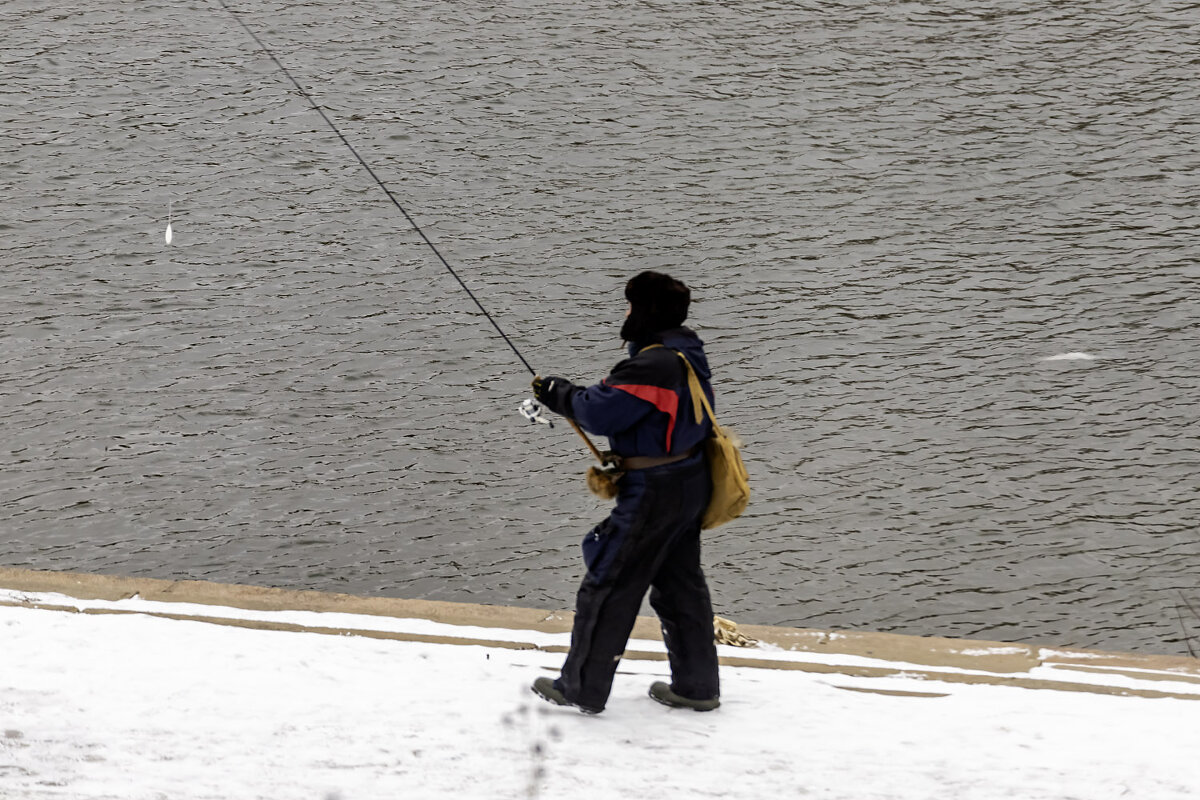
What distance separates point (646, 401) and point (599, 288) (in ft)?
19.8

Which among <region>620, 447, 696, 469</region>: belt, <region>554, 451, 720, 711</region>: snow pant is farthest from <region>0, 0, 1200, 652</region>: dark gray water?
<region>620, 447, 696, 469</region>: belt

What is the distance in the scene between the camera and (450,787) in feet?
12.9

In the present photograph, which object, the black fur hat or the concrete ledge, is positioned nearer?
the black fur hat

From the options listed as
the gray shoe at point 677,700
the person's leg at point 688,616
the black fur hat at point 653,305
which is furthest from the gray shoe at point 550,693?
the black fur hat at point 653,305

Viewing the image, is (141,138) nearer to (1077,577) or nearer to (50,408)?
(50,408)

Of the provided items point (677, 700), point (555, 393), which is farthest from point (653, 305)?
point (677, 700)

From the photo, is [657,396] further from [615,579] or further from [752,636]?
[752,636]

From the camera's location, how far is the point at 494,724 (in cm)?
431

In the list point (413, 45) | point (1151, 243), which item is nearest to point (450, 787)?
point (1151, 243)

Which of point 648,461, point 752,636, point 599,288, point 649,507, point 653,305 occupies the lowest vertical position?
point 599,288

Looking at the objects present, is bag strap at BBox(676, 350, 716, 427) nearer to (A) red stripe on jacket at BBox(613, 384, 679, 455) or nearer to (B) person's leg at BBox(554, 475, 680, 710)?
(A) red stripe on jacket at BBox(613, 384, 679, 455)

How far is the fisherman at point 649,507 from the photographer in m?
4.08

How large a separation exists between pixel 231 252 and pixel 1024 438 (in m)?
6.59

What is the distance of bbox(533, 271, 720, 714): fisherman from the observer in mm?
4082
